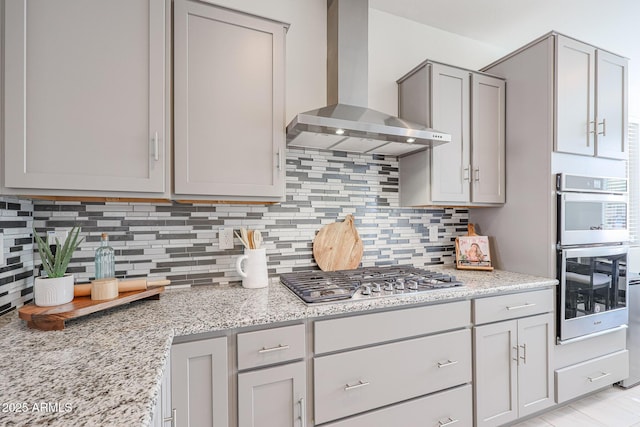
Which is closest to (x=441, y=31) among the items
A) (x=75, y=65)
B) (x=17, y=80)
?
(x=75, y=65)

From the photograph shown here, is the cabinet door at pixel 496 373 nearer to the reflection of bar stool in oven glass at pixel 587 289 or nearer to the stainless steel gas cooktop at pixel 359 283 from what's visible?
the stainless steel gas cooktop at pixel 359 283

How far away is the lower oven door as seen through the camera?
6.30 ft

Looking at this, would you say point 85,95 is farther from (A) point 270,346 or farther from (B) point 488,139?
(B) point 488,139

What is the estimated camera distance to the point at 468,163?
212 centimetres

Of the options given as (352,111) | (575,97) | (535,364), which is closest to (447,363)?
(535,364)

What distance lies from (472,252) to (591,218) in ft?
2.53

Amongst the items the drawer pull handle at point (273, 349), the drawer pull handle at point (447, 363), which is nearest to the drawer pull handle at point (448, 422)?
the drawer pull handle at point (447, 363)

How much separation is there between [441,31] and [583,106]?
1169mm

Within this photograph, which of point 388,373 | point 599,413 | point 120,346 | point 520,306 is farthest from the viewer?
point 599,413

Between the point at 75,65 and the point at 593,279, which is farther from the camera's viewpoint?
the point at 593,279

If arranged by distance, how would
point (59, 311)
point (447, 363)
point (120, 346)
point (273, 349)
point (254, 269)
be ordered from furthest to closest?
point (254, 269) → point (447, 363) → point (273, 349) → point (59, 311) → point (120, 346)

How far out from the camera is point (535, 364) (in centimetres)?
184

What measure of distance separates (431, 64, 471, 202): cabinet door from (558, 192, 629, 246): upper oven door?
1.92 ft

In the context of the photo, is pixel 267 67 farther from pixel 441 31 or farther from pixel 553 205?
pixel 553 205
